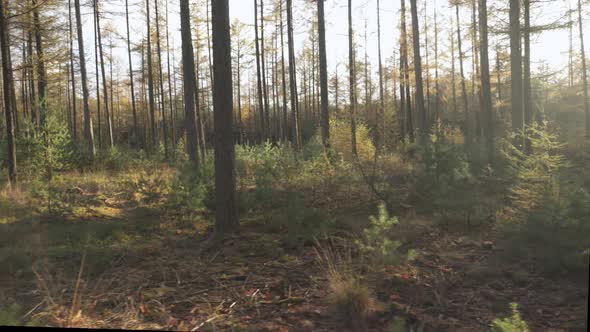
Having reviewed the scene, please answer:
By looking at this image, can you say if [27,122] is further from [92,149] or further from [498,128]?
[498,128]

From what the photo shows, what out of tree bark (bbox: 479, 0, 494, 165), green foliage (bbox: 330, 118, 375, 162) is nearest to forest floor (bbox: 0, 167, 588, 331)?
tree bark (bbox: 479, 0, 494, 165)

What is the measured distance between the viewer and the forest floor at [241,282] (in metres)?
3.52

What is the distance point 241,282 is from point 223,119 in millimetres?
2994

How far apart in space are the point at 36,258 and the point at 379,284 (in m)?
5.42

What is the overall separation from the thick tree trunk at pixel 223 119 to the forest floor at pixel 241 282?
1.89 ft

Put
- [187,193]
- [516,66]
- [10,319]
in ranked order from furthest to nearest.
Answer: [516,66] → [187,193] → [10,319]

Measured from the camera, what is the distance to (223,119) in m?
6.27

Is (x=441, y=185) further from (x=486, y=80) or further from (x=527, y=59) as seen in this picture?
(x=527, y=59)

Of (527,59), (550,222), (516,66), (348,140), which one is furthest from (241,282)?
(527,59)

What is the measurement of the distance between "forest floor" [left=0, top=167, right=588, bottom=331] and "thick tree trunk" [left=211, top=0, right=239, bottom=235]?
0.58 m

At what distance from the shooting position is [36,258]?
5578mm

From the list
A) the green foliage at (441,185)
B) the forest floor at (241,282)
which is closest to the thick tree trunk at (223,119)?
Result: the forest floor at (241,282)

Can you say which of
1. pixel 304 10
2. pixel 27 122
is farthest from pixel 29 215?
pixel 304 10

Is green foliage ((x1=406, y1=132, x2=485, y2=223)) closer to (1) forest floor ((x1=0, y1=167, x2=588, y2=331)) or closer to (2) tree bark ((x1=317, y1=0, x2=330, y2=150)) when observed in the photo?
(1) forest floor ((x1=0, y1=167, x2=588, y2=331))
